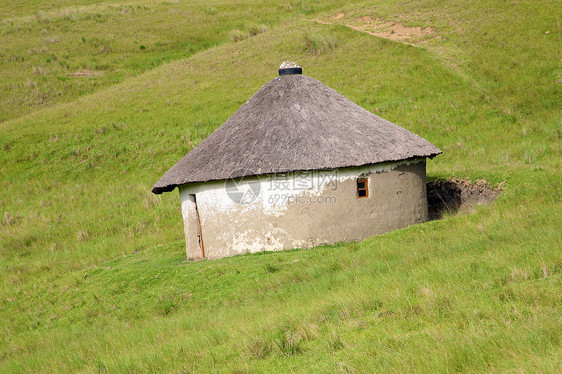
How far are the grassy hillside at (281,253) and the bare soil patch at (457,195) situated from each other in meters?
0.46

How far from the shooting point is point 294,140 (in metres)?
14.1

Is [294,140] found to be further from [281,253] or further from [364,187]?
[281,253]

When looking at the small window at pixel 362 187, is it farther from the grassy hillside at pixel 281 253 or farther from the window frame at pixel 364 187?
the grassy hillside at pixel 281 253

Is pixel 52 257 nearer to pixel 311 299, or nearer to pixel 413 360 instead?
pixel 311 299

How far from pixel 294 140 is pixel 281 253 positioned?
289 centimetres

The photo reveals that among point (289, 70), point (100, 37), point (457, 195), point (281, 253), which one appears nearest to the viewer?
point (281, 253)

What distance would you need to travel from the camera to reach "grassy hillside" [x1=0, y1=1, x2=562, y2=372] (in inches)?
274

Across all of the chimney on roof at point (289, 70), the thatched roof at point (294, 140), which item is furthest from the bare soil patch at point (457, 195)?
the chimney on roof at point (289, 70)

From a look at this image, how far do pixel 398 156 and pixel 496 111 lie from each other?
42.3 feet

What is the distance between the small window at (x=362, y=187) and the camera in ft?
45.5

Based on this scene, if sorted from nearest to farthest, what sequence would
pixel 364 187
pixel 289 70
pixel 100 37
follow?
pixel 364 187 < pixel 289 70 < pixel 100 37

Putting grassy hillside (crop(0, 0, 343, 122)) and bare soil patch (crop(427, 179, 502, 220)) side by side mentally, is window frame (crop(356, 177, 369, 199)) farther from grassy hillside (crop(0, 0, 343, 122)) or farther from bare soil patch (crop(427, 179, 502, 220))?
grassy hillside (crop(0, 0, 343, 122))
